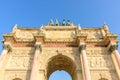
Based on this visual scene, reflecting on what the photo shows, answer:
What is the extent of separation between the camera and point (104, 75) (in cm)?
1556

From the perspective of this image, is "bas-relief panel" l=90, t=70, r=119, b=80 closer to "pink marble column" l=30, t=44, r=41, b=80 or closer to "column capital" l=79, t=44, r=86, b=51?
"column capital" l=79, t=44, r=86, b=51

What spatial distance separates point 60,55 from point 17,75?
14.8ft

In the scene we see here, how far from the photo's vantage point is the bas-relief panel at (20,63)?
16119mm

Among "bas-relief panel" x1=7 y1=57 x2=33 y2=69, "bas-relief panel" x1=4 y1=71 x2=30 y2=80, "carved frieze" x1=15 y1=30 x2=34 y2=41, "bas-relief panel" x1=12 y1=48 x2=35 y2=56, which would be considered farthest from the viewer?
"carved frieze" x1=15 y1=30 x2=34 y2=41

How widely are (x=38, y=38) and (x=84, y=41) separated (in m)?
4.60

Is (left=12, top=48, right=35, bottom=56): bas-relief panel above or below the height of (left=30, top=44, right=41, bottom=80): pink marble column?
above

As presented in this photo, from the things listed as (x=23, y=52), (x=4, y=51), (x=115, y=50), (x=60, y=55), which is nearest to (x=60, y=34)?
(x=60, y=55)

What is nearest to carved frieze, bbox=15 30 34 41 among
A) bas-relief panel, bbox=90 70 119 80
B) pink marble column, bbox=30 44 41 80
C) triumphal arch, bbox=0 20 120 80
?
triumphal arch, bbox=0 20 120 80

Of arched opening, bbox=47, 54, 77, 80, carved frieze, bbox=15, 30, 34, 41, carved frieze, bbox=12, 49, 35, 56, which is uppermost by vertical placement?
carved frieze, bbox=15, 30, 34, 41

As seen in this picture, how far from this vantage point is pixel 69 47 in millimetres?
17844

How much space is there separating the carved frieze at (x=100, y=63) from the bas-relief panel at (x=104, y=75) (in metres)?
0.56

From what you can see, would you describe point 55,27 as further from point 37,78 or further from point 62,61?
point 37,78

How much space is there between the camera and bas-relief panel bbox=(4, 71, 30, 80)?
50.2ft

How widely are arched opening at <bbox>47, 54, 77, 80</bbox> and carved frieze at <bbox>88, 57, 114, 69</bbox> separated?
169 centimetres
